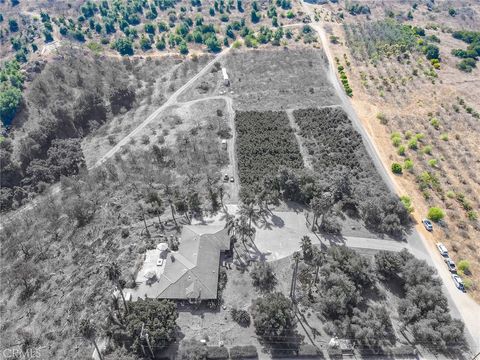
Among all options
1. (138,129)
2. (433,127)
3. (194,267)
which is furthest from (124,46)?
(433,127)

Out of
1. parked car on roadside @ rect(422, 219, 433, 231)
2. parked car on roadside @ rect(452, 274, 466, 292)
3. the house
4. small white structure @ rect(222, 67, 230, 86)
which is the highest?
small white structure @ rect(222, 67, 230, 86)

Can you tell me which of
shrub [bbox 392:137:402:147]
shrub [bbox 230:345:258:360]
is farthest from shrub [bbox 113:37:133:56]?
shrub [bbox 230:345:258:360]

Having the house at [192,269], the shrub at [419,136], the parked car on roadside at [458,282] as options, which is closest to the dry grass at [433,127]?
the shrub at [419,136]

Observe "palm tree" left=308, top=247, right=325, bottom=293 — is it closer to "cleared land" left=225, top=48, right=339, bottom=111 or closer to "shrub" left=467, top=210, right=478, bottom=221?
"shrub" left=467, top=210, right=478, bottom=221

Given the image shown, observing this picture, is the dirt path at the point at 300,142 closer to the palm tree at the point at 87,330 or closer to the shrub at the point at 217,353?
the shrub at the point at 217,353

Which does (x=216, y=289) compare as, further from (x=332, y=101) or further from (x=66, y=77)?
(x=66, y=77)

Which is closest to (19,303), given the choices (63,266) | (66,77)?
(63,266)
